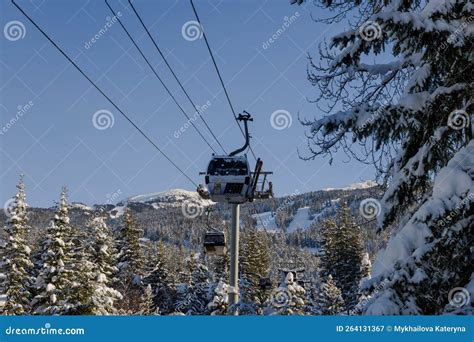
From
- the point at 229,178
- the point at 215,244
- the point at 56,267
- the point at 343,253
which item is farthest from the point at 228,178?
the point at 343,253

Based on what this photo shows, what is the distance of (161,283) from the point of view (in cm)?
5809

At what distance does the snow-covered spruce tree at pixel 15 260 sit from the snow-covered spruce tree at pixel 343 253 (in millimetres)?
33034

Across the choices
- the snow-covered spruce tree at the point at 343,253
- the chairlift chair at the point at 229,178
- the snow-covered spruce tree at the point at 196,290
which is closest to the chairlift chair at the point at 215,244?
the chairlift chair at the point at 229,178

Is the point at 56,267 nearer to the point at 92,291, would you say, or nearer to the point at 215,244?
the point at 92,291

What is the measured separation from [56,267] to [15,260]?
407 centimetres

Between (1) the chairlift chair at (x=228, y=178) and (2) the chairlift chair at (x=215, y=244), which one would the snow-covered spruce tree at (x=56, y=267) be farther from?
(1) the chairlift chair at (x=228, y=178)

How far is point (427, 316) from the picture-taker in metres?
5.64

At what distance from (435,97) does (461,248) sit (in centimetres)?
196

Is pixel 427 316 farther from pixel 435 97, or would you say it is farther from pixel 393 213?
pixel 435 97

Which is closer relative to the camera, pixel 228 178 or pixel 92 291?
pixel 228 178

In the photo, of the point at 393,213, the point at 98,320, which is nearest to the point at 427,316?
the point at 393,213

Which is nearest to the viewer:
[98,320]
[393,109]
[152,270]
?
[98,320]

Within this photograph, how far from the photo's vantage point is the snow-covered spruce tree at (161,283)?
189 feet

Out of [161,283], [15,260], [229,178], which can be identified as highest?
[161,283]
